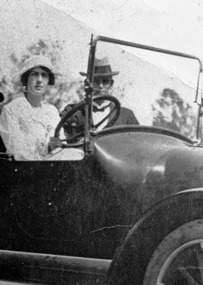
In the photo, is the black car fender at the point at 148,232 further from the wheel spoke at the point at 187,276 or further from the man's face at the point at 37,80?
the man's face at the point at 37,80

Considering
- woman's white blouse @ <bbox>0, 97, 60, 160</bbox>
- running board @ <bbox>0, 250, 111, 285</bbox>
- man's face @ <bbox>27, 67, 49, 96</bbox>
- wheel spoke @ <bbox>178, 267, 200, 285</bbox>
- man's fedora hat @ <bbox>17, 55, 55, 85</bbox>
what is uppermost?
man's fedora hat @ <bbox>17, 55, 55, 85</bbox>

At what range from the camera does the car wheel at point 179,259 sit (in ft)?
7.88

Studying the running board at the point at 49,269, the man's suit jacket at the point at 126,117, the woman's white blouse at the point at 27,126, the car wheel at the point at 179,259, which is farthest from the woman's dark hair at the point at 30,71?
the car wheel at the point at 179,259

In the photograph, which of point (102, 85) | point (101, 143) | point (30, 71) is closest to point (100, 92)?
point (102, 85)

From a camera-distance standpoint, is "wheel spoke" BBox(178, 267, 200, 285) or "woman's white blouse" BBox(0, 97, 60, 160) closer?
"wheel spoke" BBox(178, 267, 200, 285)

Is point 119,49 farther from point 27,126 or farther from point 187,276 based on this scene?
point 187,276

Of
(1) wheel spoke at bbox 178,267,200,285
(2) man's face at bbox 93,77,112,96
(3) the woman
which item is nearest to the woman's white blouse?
(3) the woman

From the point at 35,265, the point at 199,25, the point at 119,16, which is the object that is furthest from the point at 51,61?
the point at 35,265

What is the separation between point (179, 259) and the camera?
8.04 feet

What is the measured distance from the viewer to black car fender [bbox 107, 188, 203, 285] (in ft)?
8.10

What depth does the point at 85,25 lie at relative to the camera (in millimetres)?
3457

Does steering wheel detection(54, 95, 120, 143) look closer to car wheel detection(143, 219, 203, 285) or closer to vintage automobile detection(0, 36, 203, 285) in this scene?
vintage automobile detection(0, 36, 203, 285)

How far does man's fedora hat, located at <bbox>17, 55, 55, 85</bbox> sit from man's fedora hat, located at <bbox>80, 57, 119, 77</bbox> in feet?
1.17

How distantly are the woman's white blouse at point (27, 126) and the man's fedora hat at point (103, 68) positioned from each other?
0.56m
